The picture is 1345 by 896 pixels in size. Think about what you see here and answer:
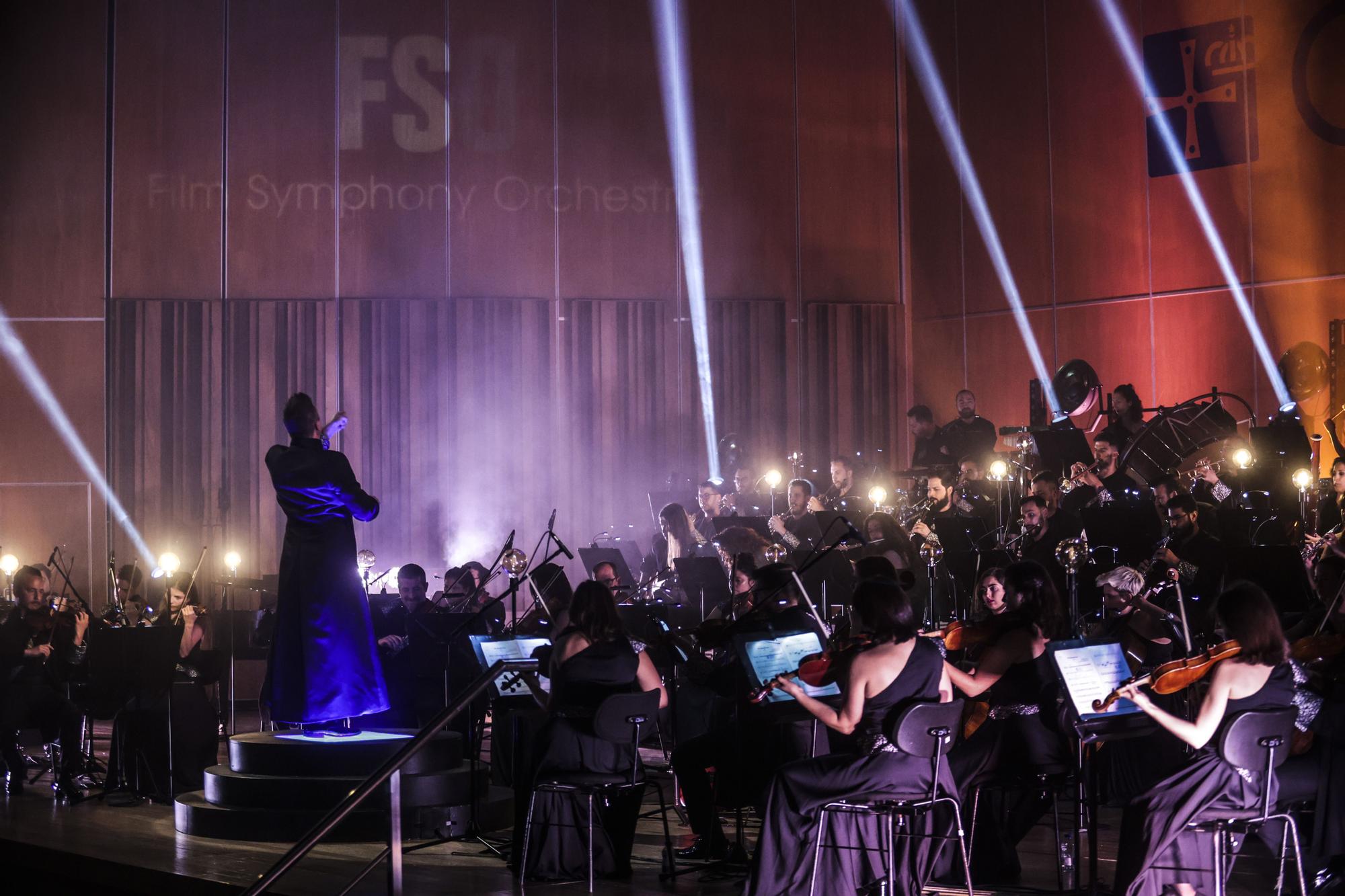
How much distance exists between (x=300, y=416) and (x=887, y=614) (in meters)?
3.38

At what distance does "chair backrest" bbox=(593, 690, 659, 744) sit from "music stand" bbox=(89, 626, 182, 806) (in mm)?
3399

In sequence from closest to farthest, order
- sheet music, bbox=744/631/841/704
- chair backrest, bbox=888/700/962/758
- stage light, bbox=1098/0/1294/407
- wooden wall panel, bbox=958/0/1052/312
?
1. chair backrest, bbox=888/700/962/758
2. sheet music, bbox=744/631/841/704
3. stage light, bbox=1098/0/1294/407
4. wooden wall panel, bbox=958/0/1052/312

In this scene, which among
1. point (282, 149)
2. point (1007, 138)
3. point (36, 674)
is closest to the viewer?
point (36, 674)

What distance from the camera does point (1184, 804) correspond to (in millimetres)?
4980

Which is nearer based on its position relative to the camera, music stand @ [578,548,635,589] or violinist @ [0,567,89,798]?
violinist @ [0,567,89,798]

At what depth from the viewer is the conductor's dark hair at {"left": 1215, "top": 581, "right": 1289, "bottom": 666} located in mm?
4941

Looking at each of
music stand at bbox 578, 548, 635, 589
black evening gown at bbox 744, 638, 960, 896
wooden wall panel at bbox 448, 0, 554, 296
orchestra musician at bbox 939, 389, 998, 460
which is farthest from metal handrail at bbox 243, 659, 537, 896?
wooden wall panel at bbox 448, 0, 554, 296

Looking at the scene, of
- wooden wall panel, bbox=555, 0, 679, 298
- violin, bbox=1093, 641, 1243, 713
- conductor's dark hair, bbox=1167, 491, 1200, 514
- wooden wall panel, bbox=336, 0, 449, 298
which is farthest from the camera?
wooden wall panel, bbox=555, 0, 679, 298

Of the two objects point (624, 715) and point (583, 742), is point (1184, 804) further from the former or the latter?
point (583, 742)

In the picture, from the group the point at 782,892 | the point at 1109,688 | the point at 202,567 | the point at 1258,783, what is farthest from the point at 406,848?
the point at 202,567

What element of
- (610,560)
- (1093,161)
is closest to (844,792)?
(610,560)

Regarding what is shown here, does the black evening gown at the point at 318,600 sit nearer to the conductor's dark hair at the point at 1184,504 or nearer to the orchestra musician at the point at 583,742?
the orchestra musician at the point at 583,742

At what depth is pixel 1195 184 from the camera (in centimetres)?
1205

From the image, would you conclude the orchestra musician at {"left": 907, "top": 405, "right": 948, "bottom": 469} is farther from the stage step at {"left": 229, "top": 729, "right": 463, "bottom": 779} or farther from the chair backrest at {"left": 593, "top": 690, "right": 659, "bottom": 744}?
the chair backrest at {"left": 593, "top": 690, "right": 659, "bottom": 744}
